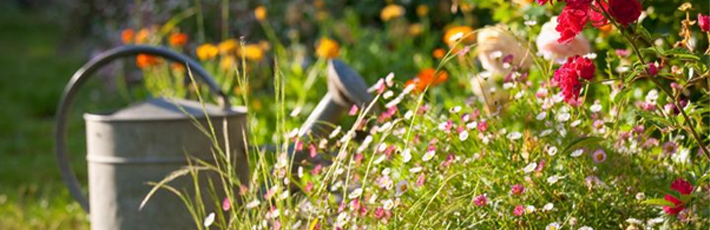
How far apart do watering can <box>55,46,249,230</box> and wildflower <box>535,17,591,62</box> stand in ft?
2.41

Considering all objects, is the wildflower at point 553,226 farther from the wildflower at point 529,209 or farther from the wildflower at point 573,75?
the wildflower at point 573,75

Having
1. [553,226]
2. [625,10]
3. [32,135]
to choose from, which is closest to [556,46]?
[553,226]

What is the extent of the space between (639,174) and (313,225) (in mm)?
633

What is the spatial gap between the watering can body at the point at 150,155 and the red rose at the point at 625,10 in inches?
44.0

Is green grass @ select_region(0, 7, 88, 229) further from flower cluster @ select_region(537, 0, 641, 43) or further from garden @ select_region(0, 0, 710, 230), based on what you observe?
flower cluster @ select_region(537, 0, 641, 43)

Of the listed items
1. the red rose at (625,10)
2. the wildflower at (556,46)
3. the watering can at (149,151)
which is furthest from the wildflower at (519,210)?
the watering can at (149,151)

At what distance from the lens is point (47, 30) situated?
12195 mm

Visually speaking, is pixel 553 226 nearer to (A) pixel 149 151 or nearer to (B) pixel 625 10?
(B) pixel 625 10

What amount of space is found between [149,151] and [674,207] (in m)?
1.25

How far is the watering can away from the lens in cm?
236

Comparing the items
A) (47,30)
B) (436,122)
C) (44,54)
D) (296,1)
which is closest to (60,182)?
(296,1)

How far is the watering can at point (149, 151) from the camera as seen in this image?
7.75 feet

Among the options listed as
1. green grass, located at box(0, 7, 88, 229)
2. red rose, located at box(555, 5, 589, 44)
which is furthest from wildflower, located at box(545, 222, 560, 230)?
green grass, located at box(0, 7, 88, 229)

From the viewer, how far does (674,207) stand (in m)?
1.61
